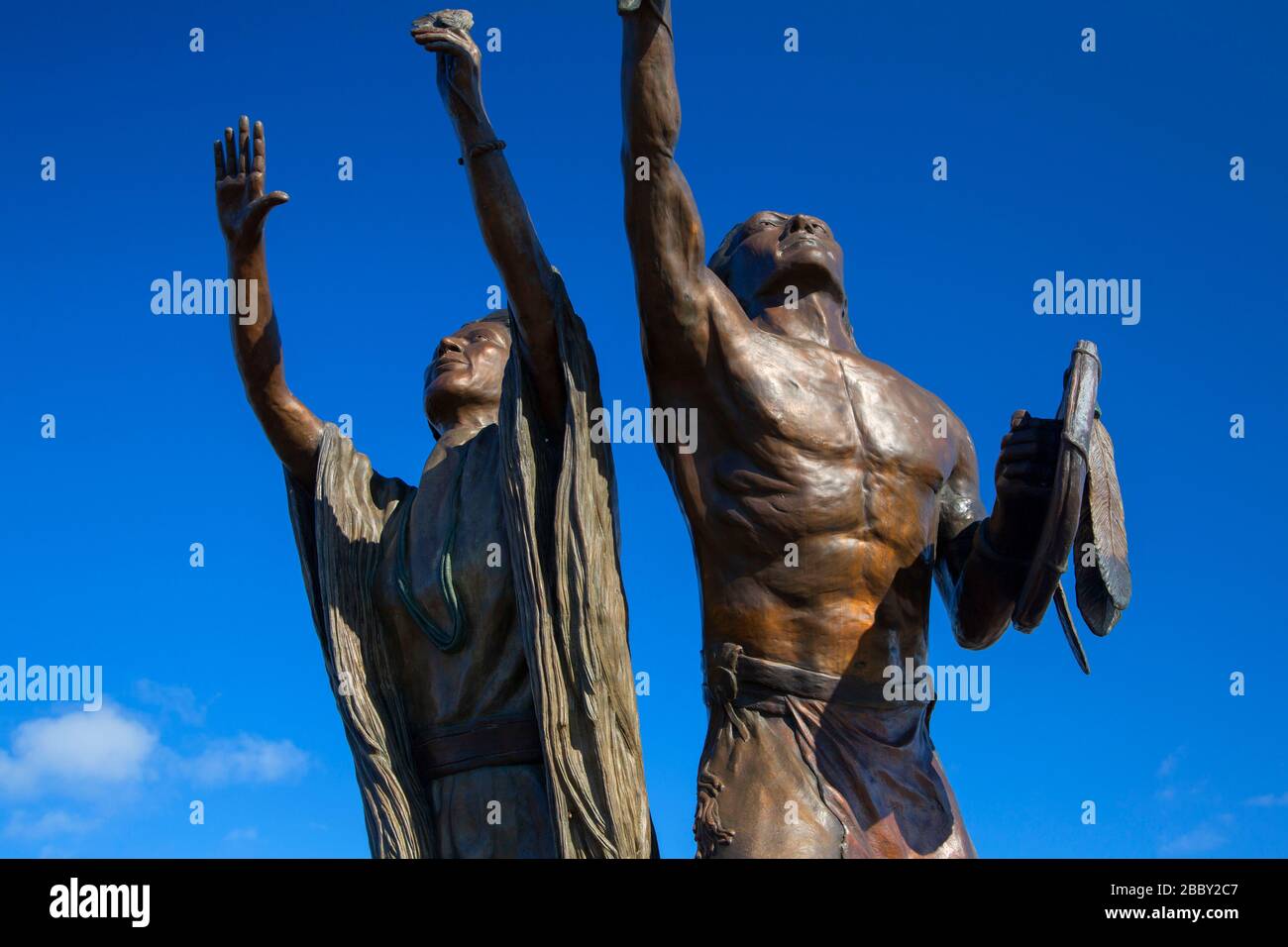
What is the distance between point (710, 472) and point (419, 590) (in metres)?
1.31

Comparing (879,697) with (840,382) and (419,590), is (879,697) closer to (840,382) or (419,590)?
(840,382)

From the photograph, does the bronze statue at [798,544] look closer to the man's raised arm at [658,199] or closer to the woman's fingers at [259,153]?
the man's raised arm at [658,199]

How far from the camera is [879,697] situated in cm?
722

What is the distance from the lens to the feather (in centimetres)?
720

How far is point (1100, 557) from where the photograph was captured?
23.6 feet

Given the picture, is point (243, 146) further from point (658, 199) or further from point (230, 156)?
point (658, 199)

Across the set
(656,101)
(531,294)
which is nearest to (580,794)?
(531,294)

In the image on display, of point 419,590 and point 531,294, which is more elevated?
point 531,294

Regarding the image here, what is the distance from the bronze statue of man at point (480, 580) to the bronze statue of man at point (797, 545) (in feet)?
1.22

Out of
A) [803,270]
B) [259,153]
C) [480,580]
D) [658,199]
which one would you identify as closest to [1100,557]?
[803,270]

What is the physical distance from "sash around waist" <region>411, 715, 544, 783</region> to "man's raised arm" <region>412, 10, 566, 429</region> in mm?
1382

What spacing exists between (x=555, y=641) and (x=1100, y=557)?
196 centimetres

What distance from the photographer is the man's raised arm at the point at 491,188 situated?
7.33 meters

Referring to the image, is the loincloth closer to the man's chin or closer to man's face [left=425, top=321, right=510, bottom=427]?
the man's chin
